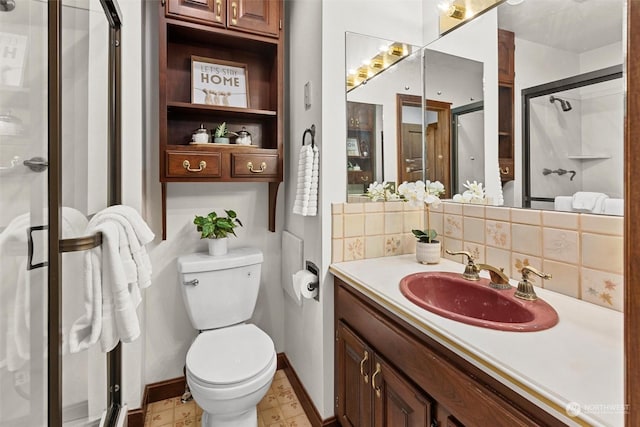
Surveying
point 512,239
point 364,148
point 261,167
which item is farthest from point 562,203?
point 261,167

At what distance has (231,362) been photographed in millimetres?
1402

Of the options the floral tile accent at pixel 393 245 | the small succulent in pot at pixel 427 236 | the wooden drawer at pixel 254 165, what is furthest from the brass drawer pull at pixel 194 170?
the small succulent in pot at pixel 427 236

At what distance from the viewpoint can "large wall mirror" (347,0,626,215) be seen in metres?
0.98

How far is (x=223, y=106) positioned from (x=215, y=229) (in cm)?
68

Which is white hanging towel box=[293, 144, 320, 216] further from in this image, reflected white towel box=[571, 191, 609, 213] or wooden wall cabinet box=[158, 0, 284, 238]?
reflected white towel box=[571, 191, 609, 213]

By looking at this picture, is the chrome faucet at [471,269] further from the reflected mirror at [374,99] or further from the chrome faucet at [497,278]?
the reflected mirror at [374,99]

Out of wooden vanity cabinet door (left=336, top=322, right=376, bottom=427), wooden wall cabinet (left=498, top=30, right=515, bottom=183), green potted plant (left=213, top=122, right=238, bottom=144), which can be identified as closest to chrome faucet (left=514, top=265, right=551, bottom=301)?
wooden wall cabinet (left=498, top=30, right=515, bottom=183)

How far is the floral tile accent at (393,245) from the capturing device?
1613 millimetres

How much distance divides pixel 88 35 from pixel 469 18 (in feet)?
5.17

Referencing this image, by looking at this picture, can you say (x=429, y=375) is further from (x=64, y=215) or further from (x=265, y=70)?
(x=265, y=70)

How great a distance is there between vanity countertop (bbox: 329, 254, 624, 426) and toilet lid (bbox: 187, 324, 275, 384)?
67cm

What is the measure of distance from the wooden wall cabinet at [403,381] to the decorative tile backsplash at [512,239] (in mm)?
295

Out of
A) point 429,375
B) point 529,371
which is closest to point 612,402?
point 529,371

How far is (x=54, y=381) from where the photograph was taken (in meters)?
0.90
